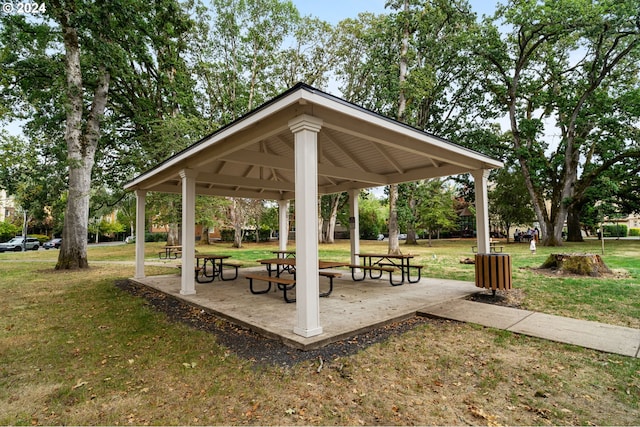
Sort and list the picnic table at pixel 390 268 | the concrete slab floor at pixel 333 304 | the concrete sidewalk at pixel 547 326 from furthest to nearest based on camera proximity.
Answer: the picnic table at pixel 390 268 < the concrete slab floor at pixel 333 304 < the concrete sidewalk at pixel 547 326

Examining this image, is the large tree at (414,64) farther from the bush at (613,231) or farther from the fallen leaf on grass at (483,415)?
the bush at (613,231)

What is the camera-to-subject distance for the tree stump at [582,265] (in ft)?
27.8

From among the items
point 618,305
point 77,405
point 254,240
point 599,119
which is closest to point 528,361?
point 618,305

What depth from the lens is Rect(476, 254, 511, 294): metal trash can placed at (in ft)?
19.1

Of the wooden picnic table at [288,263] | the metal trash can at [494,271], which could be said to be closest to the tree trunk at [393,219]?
the wooden picnic table at [288,263]

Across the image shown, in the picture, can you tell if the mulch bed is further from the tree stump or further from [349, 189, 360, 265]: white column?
the tree stump

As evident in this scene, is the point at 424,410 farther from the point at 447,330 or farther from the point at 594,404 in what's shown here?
the point at 447,330

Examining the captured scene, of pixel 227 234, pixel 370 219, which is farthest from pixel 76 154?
pixel 370 219

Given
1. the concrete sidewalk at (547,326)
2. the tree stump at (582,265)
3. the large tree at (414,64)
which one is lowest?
the concrete sidewalk at (547,326)

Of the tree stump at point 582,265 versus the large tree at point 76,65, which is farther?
the large tree at point 76,65

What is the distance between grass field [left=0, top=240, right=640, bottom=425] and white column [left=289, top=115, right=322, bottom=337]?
68 cm

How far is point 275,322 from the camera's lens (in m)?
4.43

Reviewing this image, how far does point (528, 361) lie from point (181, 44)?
18820 mm

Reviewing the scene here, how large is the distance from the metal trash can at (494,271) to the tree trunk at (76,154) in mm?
13161
